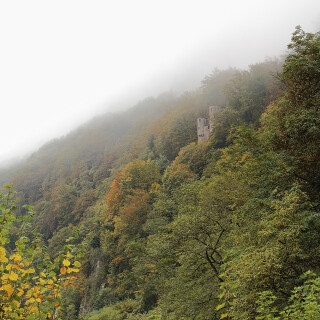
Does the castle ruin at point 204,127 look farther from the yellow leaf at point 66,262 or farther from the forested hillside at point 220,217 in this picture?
the yellow leaf at point 66,262

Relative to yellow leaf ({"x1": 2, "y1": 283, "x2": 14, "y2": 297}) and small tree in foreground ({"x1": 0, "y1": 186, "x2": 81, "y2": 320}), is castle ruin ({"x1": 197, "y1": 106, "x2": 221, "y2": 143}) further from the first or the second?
→ yellow leaf ({"x1": 2, "y1": 283, "x2": 14, "y2": 297})

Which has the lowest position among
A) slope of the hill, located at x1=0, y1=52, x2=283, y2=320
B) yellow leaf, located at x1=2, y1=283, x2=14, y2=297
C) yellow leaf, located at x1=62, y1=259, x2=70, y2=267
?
slope of the hill, located at x1=0, y1=52, x2=283, y2=320

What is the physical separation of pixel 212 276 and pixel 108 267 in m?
25.3

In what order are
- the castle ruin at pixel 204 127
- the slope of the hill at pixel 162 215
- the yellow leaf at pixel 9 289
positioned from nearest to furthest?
the yellow leaf at pixel 9 289, the slope of the hill at pixel 162 215, the castle ruin at pixel 204 127

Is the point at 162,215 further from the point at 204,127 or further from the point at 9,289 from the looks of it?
the point at 9,289

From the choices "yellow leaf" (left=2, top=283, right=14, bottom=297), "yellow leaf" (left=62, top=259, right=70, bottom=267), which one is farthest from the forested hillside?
"yellow leaf" (left=2, top=283, right=14, bottom=297)

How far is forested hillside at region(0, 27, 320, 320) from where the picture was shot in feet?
21.9

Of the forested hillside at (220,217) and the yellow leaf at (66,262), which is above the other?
the yellow leaf at (66,262)

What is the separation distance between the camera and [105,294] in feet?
94.9

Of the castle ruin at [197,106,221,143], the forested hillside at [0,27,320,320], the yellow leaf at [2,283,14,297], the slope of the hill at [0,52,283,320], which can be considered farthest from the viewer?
the castle ruin at [197,106,221,143]

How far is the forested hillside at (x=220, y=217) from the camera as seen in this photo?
667cm

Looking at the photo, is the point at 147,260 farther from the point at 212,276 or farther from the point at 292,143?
the point at 292,143

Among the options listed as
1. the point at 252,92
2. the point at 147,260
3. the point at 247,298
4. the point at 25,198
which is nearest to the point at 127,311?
the point at 147,260

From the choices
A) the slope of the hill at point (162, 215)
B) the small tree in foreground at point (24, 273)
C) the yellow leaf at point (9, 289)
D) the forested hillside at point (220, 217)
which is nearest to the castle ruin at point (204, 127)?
the slope of the hill at point (162, 215)
